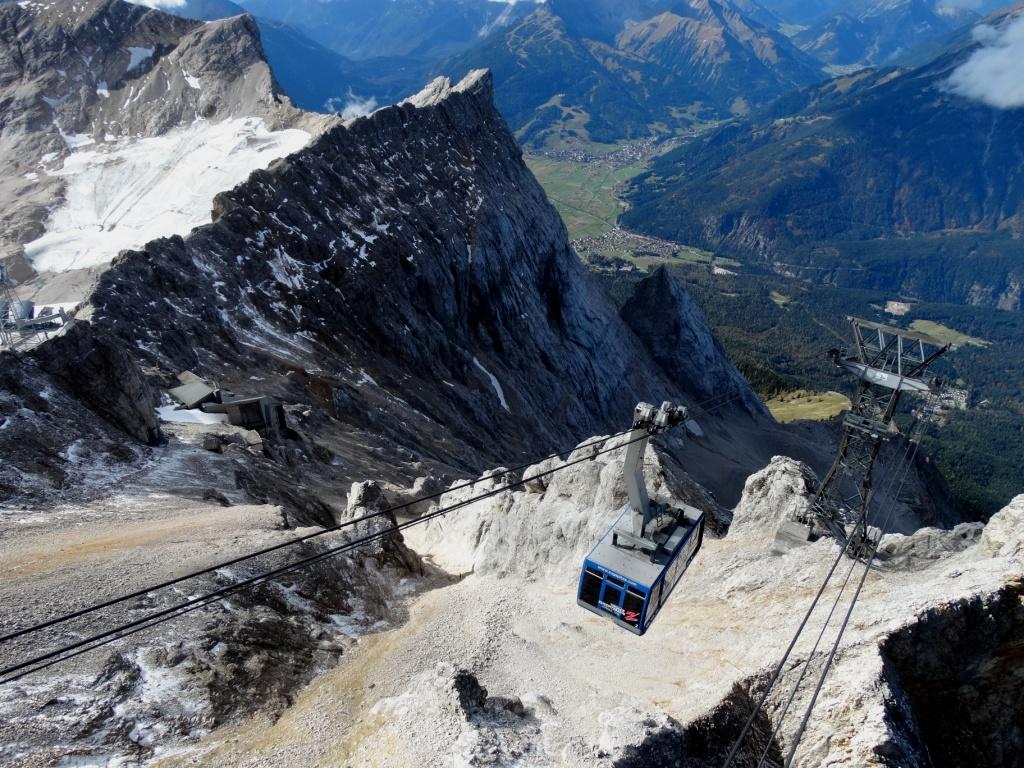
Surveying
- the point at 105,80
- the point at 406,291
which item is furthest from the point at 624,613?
the point at 105,80

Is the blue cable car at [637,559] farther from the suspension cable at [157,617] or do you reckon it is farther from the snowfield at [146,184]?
the snowfield at [146,184]

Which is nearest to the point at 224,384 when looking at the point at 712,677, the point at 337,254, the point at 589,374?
the point at 337,254

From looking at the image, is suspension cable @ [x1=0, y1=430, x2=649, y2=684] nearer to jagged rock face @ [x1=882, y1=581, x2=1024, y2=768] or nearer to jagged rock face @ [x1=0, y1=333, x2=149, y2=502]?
jagged rock face @ [x1=882, y1=581, x2=1024, y2=768]

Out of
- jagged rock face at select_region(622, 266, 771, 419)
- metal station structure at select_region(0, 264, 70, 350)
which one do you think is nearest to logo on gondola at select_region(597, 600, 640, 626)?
metal station structure at select_region(0, 264, 70, 350)

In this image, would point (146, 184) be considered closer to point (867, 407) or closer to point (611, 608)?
point (867, 407)

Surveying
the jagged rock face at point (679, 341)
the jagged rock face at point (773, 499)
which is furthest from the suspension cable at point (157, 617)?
the jagged rock face at point (679, 341)
